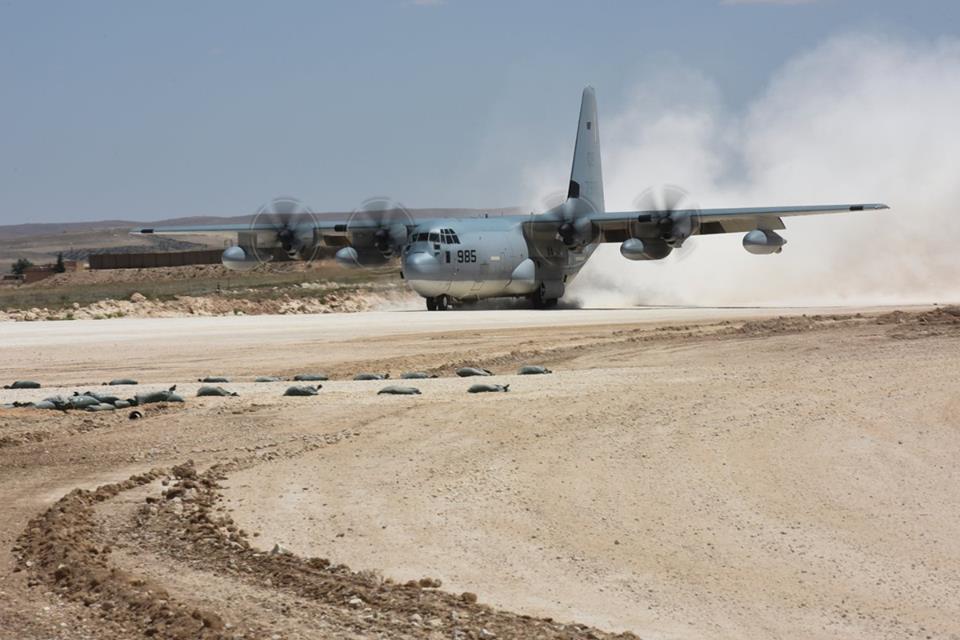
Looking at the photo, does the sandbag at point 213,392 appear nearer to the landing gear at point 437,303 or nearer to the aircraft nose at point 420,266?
the aircraft nose at point 420,266

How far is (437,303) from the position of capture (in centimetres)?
5059

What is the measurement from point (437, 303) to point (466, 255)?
2.96 m

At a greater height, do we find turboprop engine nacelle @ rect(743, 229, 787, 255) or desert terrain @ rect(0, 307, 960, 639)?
turboprop engine nacelle @ rect(743, 229, 787, 255)

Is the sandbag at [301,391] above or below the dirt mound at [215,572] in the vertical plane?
above

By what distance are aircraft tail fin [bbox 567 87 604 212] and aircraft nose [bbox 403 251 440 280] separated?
976 cm

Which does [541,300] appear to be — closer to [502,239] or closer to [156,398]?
[502,239]

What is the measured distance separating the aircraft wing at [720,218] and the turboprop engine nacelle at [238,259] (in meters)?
13.1

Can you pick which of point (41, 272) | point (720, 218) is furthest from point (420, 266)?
point (41, 272)

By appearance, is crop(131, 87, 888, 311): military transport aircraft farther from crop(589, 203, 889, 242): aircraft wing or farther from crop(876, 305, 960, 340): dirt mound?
crop(876, 305, 960, 340): dirt mound

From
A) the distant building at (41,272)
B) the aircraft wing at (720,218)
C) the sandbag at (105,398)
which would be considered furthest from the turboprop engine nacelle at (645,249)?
the distant building at (41,272)

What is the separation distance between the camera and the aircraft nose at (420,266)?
47.2m

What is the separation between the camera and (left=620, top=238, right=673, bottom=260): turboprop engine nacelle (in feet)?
161

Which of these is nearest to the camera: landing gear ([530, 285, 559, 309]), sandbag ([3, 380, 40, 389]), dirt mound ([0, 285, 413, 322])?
sandbag ([3, 380, 40, 389])

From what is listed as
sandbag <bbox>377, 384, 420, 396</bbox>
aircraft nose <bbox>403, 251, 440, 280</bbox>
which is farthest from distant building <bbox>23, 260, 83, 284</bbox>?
sandbag <bbox>377, 384, 420, 396</bbox>
